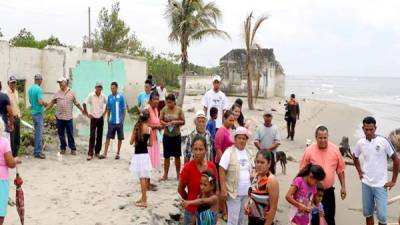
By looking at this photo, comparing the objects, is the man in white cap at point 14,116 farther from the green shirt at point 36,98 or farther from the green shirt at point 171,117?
the green shirt at point 171,117

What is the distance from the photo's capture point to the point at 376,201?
258 inches

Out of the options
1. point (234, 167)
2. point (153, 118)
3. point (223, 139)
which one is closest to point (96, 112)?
point (153, 118)

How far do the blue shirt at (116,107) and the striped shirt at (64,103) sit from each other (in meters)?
0.83

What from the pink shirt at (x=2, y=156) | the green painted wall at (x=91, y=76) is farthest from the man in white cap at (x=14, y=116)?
the pink shirt at (x=2, y=156)

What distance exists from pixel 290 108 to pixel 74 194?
10752 mm

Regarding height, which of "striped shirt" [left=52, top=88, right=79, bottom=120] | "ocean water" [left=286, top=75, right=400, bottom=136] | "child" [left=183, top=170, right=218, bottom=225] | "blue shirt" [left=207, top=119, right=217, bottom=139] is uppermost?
"striped shirt" [left=52, top=88, right=79, bottom=120]

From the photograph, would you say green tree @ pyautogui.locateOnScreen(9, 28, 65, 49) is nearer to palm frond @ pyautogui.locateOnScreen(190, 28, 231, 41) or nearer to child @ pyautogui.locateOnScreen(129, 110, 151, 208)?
palm frond @ pyautogui.locateOnScreen(190, 28, 231, 41)

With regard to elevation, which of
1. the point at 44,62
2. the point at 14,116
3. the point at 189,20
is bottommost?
the point at 14,116

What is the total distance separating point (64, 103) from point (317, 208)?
652 centimetres

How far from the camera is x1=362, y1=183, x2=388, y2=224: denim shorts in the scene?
6.51 m

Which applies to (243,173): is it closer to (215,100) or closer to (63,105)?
(215,100)

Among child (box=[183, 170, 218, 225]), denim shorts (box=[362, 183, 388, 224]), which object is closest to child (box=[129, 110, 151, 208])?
child (box=[183, 170, 218, 225])

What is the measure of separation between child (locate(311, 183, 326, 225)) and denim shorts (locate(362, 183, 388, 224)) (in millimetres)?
1430

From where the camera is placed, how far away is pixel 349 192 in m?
10.5
